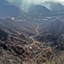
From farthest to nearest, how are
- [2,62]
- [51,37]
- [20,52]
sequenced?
[51,37] → [20,52] → [2,62]

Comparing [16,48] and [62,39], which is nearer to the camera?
[16,48]

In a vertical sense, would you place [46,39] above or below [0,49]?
below

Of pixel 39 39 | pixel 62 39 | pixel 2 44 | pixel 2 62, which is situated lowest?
pixel 39 39

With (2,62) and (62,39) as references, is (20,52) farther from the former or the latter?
(62,39)

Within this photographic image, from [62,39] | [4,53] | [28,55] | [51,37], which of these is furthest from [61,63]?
[51,37]

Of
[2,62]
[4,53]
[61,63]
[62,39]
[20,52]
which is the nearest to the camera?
[61,63]

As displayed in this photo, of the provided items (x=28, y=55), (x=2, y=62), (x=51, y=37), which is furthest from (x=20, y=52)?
(x=51, y=37)

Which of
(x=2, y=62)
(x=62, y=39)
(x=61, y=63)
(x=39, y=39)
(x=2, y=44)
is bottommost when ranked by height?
(x=39, y=39)

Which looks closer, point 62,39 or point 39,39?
point 62,39

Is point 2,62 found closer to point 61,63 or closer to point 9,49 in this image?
point 9,49
